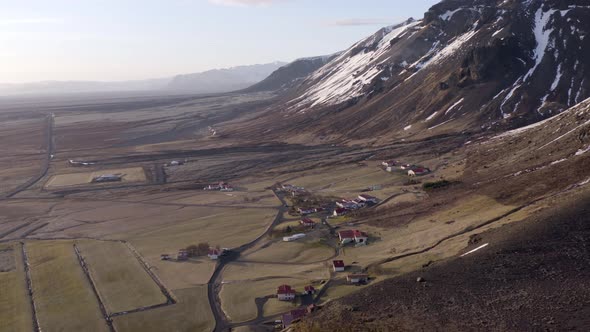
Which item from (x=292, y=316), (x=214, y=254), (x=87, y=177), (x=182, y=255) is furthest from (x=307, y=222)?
(x=87, y=177)

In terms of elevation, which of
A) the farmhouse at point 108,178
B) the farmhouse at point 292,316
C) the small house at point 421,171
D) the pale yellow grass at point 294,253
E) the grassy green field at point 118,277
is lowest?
the pale yellow grass at point 294,253

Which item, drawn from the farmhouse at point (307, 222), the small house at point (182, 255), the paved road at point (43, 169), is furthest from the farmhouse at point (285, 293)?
the paved road at point (43, 169)

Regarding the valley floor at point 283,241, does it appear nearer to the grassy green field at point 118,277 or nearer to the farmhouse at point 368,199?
the grassy green field at point 118,277

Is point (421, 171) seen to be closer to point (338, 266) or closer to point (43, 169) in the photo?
point (338, 266)

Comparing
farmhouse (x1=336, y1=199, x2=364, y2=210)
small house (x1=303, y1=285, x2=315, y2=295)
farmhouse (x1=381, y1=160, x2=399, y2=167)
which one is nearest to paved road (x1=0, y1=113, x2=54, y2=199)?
farmhouse (x1=336, y1=199, x2=364, y2=210)

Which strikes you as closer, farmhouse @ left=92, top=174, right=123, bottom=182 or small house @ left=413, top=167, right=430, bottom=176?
small house @ left=413, top=167, right=430, bottom=176

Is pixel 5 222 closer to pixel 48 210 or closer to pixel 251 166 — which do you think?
pixel 48 210

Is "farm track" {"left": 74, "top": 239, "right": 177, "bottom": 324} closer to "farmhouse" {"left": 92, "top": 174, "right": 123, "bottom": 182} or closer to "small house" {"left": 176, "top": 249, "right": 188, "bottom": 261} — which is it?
"small house" {"left": 176, "top": 249, "right": 188, "bottom": 261}
